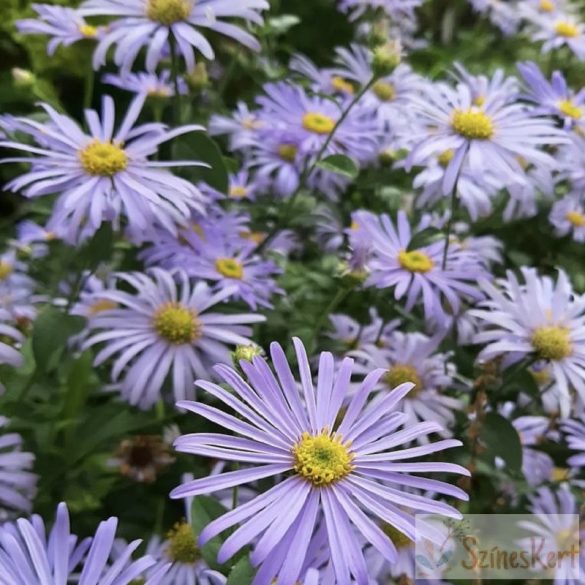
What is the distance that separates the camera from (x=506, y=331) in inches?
34.9

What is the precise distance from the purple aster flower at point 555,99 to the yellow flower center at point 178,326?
0.52m

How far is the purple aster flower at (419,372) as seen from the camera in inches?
36.2

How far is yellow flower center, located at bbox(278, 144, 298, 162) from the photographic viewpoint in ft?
4.00

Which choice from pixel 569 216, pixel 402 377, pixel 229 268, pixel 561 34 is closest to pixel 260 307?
pixel 229 268

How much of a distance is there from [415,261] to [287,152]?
339mm

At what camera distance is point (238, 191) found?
1221mm

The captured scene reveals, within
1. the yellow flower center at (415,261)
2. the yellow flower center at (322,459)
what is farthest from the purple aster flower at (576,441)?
the yellow flower center at (322,459)

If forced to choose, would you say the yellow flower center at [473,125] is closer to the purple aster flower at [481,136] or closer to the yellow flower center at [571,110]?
the purple aster flower at [481,136]

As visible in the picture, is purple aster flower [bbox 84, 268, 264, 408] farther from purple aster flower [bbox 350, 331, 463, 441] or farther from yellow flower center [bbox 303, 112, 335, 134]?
yellow flower center [bbox 303, 112, 335, 134]

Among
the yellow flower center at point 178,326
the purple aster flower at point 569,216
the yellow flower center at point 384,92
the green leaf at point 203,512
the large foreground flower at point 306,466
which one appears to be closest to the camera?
the large foreground flower at point 306,466

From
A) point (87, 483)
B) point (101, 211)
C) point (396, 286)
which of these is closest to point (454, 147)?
point (396, 286)

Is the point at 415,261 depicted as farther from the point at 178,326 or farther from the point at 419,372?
the point at 178,326

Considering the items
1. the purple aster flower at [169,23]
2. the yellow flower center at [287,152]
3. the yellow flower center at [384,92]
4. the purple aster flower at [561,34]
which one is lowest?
the purple aster flower at [169,23]

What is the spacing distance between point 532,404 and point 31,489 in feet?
1.91
